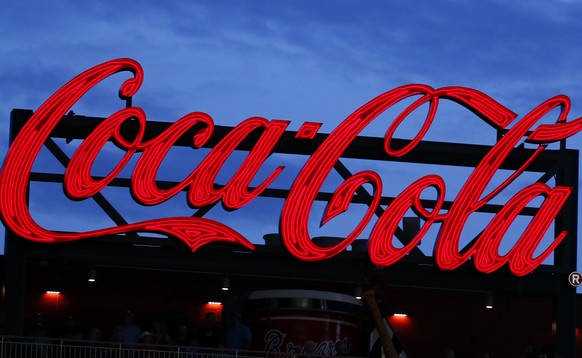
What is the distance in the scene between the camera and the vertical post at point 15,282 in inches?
1647

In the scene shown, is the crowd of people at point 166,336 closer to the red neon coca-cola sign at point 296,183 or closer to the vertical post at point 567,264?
the red neon coca-cola sign at point 296,183

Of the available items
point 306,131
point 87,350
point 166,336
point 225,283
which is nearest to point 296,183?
point 306,131

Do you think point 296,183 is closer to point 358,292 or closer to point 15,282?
point 358,292

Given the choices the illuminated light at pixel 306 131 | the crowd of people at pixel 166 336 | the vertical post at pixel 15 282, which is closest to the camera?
the crowd of people at pixel 166 336

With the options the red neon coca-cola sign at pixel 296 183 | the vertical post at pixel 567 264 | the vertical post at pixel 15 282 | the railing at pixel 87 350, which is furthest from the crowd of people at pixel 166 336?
the vertical post at pixel 567 264

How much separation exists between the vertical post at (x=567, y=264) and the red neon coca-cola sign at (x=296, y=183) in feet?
1.70

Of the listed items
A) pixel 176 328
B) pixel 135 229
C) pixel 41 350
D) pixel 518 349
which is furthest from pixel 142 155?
pixel 518 349

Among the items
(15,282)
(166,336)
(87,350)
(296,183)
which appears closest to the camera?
(87,350)

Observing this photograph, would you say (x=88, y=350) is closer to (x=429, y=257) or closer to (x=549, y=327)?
(x=429, y=257)

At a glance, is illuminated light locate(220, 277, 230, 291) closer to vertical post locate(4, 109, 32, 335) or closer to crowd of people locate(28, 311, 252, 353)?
crowd of people locate(28, 311, 252, 353)

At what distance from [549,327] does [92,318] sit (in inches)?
544

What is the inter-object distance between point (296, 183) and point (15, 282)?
7.73m

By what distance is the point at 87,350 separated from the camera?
3803 cm

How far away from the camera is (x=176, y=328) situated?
41844mm
